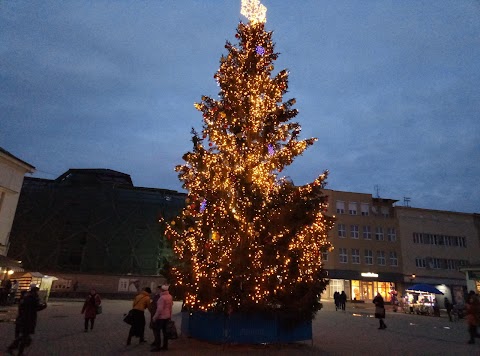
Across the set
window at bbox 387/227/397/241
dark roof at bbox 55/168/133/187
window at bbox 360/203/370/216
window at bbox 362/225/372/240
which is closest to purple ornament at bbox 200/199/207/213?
dark roof at bbox 55/168/133/187

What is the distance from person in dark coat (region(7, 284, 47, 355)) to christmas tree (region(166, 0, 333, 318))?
4.00 m

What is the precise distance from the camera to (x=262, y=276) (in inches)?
415

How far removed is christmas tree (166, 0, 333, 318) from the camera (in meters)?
10.6

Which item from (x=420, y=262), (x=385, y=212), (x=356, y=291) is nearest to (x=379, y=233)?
(x=385, y=212)

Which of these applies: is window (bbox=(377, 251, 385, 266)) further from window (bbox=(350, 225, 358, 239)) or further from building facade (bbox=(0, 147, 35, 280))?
building facade (bbox=(0, 147, 35, 280))

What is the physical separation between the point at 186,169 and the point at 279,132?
3473mm

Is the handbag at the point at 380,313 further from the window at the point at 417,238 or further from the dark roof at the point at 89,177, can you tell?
the dark roof at the point at 89,177

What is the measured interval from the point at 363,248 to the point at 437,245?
34.0 ft

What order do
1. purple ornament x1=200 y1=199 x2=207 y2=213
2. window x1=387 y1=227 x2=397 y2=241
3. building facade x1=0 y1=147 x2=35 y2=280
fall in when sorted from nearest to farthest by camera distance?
purple ornament x1=200 y1=199 x2=207 y2=213 → building facade x1=0 y1=147 x2=35 y2=280 → window x1=387 y1=227 x2=397 y2=241

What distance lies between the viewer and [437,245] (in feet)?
163

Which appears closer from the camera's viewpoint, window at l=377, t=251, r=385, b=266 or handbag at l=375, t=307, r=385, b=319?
handbag at l=375, t=307, r=385, b=319

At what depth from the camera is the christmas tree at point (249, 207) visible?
416 inches

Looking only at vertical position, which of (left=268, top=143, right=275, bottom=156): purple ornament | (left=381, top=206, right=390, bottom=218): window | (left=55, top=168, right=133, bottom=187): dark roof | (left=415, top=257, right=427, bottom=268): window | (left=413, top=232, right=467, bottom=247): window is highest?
(left=55, top=168, right=133, bottom=187): dark roof

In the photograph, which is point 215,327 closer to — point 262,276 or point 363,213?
point 262,276
